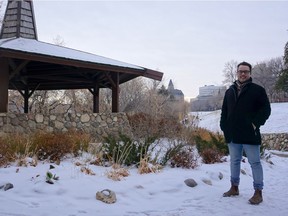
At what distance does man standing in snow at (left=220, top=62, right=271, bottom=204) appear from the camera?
4617mm

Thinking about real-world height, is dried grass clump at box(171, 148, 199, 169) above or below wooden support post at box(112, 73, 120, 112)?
below

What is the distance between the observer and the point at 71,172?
17.8 ft

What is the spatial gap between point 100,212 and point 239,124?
7.42 feet

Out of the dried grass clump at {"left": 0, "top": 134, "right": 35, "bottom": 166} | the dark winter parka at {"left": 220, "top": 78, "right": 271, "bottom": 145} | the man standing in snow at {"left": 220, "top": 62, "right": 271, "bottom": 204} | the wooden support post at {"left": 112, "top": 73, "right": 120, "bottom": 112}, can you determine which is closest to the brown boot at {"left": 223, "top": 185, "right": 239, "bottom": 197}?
the man standing in snow at {"left": 220, "top": 62, "right": 271, "bottom": 204}

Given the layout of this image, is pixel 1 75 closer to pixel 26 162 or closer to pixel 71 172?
pixel 26 162

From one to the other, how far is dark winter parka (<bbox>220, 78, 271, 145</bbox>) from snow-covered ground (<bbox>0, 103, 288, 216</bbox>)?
2.97 feet

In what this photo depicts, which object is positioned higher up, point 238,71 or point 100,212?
point 238,71

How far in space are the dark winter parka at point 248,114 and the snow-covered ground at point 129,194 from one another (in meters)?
0.91

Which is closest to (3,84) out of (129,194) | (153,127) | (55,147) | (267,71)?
(55,147)

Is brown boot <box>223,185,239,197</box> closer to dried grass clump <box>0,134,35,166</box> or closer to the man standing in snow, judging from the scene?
the man standing in snow

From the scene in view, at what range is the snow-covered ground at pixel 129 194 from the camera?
4.03 meters

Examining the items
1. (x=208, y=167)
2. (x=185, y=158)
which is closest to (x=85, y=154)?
(x=185, y=158)

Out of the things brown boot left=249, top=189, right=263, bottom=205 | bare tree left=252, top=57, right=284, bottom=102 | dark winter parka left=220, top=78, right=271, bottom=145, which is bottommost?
brown boot left=249, top=189, right=263, bottom=205

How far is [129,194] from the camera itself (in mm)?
4770
